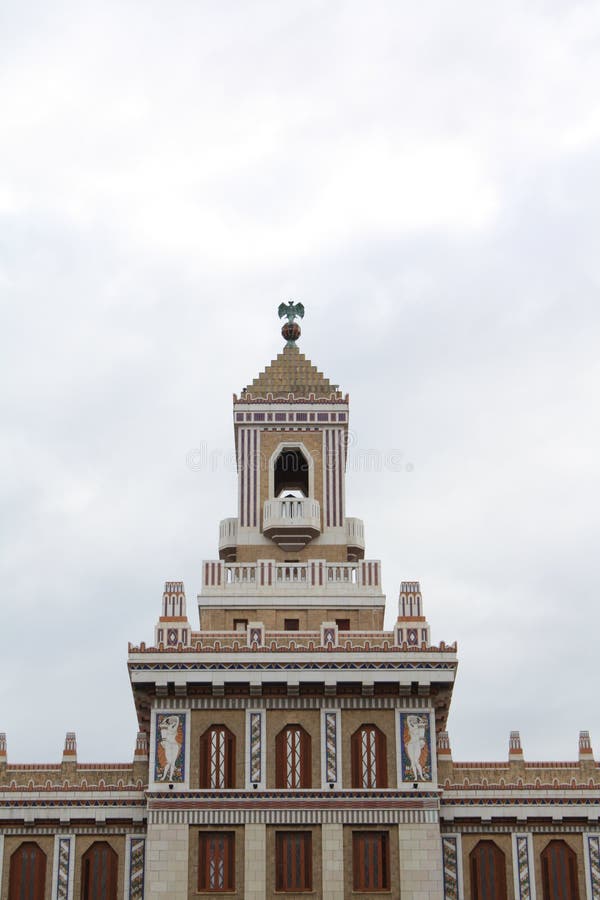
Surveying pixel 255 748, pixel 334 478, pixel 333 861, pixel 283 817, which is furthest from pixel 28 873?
pixel 334 478

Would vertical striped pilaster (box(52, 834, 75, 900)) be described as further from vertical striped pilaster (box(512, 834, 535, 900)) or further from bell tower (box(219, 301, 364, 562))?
vertical striped pilaster (box(512, 834, 535, 900))

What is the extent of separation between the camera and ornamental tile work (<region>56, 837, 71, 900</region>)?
53156 millimetres

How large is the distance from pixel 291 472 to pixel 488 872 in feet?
69.4

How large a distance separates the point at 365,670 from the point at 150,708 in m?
8.36

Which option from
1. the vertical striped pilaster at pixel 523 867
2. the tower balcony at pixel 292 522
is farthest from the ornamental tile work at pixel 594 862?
the tower balcony at pixel 292 522

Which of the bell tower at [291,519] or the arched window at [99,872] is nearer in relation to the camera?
the arched window at [99,872]

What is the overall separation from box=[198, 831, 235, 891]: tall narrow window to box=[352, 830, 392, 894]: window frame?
4425 mm

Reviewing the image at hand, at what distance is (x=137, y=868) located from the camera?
5359 cm

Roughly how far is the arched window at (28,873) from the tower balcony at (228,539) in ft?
51.7

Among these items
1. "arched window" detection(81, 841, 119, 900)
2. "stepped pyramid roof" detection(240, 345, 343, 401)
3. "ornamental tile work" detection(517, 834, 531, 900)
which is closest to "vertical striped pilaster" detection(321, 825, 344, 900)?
"ornamental tile work" detection(517, 834, 531, 900)

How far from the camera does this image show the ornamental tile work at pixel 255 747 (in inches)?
2093

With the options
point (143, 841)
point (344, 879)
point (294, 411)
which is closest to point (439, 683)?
point (344, 879)

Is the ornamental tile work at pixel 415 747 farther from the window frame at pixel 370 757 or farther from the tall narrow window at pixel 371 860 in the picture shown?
the tall narrow window at pixel 371 860

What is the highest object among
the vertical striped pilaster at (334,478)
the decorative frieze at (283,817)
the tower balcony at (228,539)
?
the vertical striped pilaster at (334,478)
